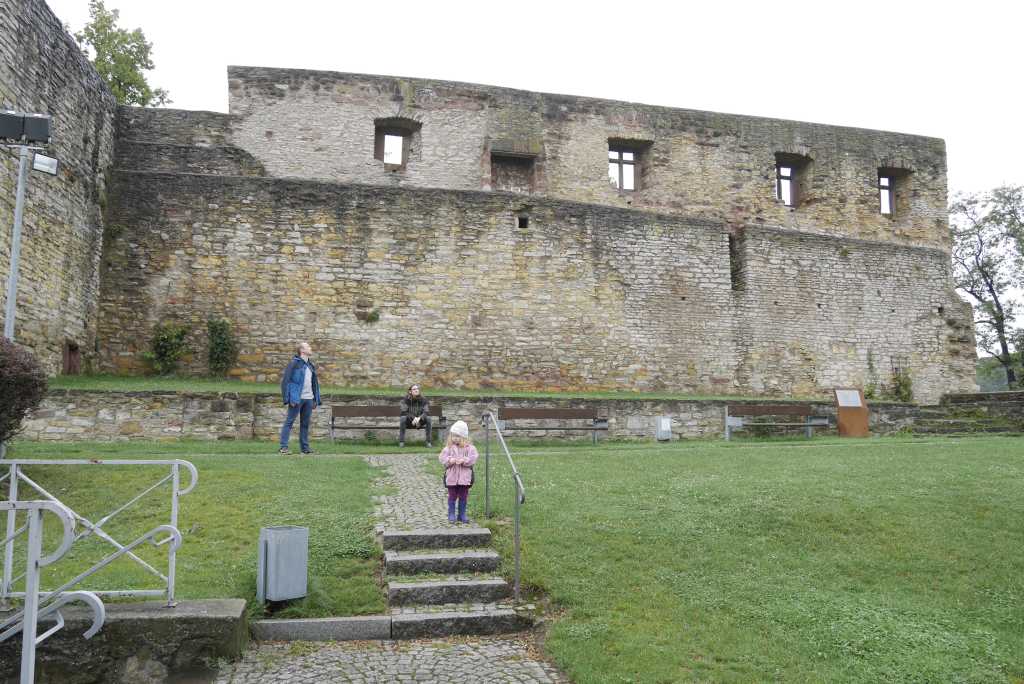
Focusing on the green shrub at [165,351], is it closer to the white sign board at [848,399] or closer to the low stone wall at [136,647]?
the low stone wall at [136,647]

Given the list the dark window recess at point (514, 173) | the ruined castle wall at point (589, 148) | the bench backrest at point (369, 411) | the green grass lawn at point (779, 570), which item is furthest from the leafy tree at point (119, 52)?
the green grass lawn at point (779, 570)

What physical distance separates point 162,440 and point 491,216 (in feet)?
29.3

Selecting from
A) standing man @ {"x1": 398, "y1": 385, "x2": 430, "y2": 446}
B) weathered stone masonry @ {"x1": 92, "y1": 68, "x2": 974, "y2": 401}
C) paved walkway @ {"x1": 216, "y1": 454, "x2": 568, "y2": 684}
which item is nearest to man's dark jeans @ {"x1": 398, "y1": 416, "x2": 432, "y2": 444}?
standing man @ {"x1": 398, "y1": 385, "x2": 430, "y2": 446}

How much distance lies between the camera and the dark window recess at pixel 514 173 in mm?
21922

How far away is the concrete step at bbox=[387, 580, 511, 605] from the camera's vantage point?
5480mm

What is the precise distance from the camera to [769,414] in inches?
612

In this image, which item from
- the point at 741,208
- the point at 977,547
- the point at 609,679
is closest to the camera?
the point at 609,679

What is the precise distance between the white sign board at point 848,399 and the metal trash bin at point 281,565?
13.4m

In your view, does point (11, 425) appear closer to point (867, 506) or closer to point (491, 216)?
point (867, 506)

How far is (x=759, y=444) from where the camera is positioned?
14.0 m

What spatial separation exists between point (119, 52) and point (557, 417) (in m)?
19.5

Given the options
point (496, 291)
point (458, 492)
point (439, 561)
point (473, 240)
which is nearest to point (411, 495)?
point (458, 492)

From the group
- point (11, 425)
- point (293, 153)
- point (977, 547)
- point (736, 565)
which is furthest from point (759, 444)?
point (293, 153)

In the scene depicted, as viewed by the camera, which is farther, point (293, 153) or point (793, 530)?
point (293, 153)
